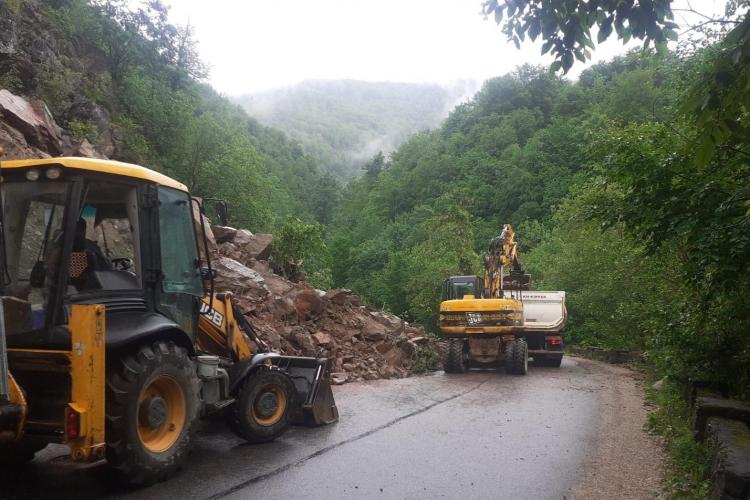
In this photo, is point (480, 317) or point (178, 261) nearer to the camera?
point (178, 261)

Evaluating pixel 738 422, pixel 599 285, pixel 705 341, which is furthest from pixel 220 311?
pixel 599 285

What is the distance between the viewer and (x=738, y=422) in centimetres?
589

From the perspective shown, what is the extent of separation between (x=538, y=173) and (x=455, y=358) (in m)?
53.9

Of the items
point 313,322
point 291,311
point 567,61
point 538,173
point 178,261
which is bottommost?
point 313,322

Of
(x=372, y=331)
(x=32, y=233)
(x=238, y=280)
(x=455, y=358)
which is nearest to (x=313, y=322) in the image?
(x=372, y=331)

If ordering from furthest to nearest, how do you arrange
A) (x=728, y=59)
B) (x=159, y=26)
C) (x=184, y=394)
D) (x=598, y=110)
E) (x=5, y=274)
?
(x=598, y=110)
(x=159, y=26)
(x=184, y=394)
(x=5, y=274)
(x=728, y=59)

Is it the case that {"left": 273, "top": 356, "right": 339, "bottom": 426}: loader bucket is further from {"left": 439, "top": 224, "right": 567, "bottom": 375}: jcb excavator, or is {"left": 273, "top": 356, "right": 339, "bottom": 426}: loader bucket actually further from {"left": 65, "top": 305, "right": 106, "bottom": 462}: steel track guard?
{"left": 439, "top": 224, "right": 567, "bottom": 375}: jcb excavator

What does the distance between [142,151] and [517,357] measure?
20.0 m

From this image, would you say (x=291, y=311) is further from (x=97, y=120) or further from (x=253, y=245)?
(x=97, y=120)

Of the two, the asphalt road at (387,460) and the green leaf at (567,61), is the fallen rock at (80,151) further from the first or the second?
the green leaf at (567,61)

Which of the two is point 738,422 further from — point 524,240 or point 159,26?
point 524,240

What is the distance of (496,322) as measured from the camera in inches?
653

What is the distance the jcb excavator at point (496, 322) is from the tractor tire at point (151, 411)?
469 inches

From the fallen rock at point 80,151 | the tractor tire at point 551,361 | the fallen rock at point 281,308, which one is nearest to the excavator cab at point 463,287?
the tractor tire at point 551,361
